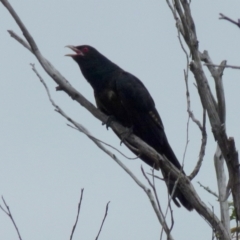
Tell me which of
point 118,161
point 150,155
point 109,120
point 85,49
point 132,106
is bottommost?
point 118,161

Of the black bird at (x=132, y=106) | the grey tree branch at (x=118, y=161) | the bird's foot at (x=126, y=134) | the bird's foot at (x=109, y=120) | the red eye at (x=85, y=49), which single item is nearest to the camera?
the grey tree branch at (x=118, y=161)

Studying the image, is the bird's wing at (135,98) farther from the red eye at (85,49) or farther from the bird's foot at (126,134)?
the red eye at (85,49)

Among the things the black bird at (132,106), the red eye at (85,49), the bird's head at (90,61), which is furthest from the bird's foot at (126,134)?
the red eye at (85,49)

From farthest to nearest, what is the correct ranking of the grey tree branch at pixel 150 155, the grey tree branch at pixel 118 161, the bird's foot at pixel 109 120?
the bird's foot at pixel 109 120 < the grey tree branch at pixel 150 155 < the grey tree branch at pixel 118 161

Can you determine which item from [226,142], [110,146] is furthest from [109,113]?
[226,142]

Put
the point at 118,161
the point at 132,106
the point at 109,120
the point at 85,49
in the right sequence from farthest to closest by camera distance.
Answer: the point at 85,49, the point at 132,106, the point at 109,120, the point at 118,161

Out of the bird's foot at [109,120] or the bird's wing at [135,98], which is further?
the bird's wing at [135,98]

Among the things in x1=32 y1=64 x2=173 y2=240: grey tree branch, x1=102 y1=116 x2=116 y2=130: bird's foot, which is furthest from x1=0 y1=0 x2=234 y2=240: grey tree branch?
x1=102 y1=116 x2=116 y2=130: bird's foot

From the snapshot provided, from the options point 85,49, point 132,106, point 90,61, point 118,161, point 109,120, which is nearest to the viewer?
point 118,161

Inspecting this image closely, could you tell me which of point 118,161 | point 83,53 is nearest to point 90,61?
point 83,53

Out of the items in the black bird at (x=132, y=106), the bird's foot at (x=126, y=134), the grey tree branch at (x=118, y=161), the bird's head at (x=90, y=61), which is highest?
the bird's head at (x=90, y=61)

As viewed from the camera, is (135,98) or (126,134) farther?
(135,98)

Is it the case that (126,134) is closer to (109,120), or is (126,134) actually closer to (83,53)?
(109,120)

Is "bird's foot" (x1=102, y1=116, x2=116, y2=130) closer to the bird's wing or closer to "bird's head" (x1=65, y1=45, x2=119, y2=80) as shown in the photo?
the bird's wing
